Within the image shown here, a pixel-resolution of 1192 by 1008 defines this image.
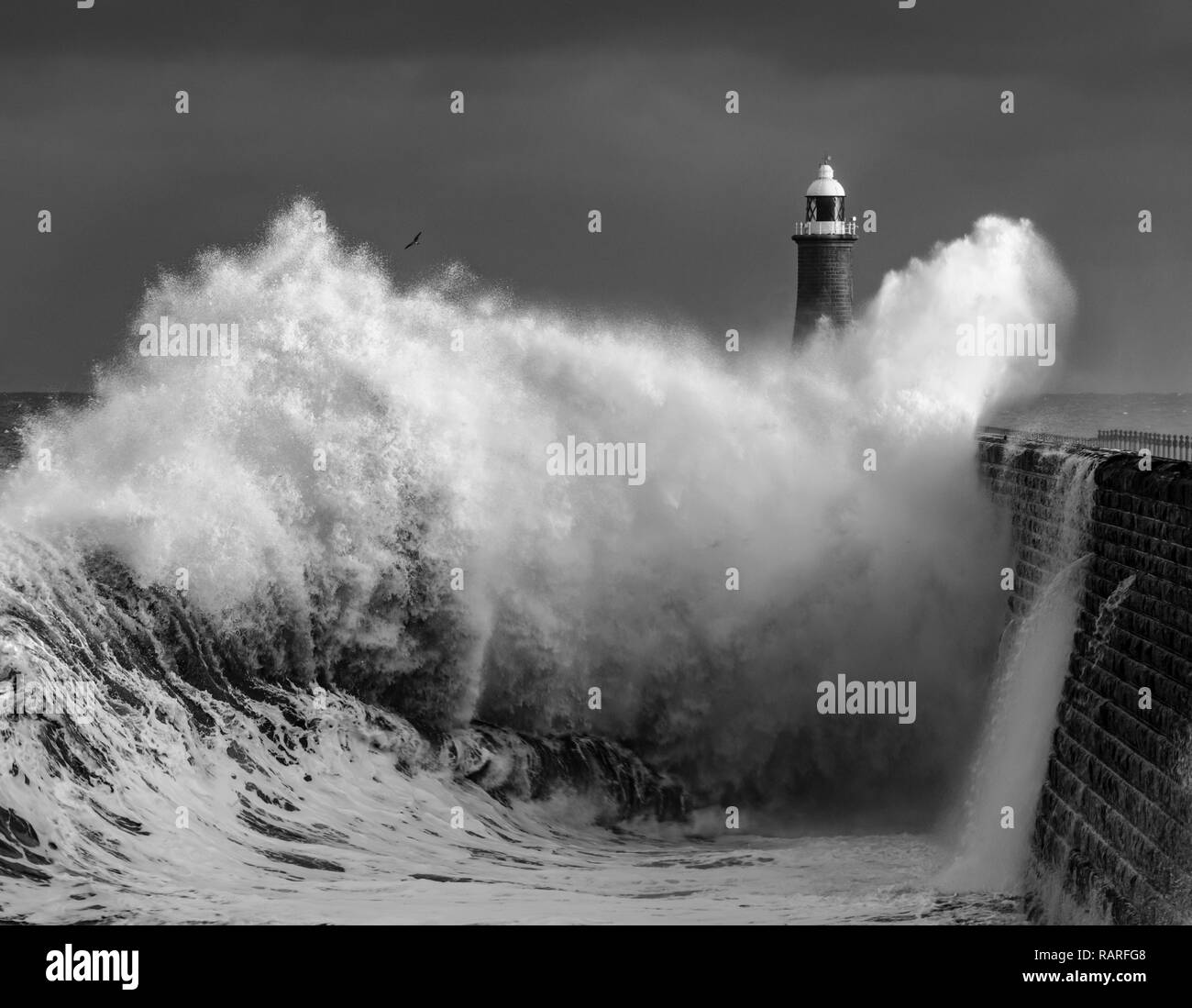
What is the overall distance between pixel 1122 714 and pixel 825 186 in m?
27.7

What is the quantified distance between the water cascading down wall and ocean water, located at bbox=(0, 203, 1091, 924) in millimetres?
889

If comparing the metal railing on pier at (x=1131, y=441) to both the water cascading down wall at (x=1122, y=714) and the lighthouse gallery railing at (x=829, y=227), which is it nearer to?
the water cascading down wall at (x=1122, y=714)

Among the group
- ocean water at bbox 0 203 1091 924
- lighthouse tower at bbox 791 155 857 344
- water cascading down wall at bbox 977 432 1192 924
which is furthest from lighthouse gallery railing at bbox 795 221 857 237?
water cascading down wall at bbox 977 432 1192 924

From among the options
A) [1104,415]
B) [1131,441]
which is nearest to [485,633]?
[1131,441]

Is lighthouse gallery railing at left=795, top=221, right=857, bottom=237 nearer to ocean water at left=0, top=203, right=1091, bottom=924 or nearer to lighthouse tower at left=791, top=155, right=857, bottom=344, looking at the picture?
lighthouse tower at left=791, top=155, right=857, bottom=344

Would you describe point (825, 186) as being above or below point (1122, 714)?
above

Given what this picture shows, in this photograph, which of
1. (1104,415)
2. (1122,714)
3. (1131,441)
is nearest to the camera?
(1122,714)

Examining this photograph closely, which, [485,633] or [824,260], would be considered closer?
[485,633]

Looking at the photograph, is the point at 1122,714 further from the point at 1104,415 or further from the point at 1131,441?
the point at 1104,415

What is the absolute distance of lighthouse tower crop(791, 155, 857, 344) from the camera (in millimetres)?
40844

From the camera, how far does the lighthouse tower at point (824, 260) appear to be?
40844 millimetres

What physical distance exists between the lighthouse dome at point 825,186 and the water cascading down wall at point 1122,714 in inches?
933

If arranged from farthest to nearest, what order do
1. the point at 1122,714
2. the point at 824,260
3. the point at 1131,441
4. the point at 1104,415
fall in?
the point at 1104,415 < the point at 824,260 < the point at 1131,441 < the point at 1122,714

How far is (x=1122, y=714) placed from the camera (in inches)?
637
